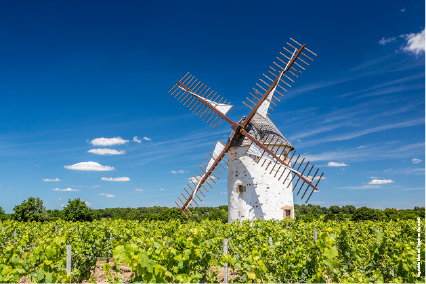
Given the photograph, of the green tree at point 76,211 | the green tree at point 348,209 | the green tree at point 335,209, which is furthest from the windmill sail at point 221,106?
the green tree at point 348,209

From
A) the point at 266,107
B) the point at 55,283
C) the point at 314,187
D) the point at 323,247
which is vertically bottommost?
the point at 55,283

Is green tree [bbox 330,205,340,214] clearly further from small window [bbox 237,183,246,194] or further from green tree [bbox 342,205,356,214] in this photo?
small window [bbox 237,183,246,194]

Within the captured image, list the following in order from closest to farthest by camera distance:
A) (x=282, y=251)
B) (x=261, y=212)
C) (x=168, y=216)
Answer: (x=282, y=251), (x=261, y=212), (x=168, y=216)

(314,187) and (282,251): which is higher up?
(314,187)

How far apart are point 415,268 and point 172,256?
337 cm

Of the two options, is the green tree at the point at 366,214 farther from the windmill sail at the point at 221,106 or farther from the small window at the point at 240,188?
the windmill sail at the point at 221,106

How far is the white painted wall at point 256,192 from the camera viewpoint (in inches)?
433

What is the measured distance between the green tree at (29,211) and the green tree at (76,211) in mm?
3504

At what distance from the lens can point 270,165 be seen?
1127 centimetres

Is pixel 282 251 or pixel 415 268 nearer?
Answer: pixel 415 268

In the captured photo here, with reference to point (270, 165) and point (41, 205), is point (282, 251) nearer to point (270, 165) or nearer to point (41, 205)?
point (270, 165)

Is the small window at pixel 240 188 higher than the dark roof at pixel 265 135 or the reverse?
the reverse

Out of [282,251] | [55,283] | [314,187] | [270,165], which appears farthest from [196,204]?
[55,283]

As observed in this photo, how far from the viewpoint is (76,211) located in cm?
1881
